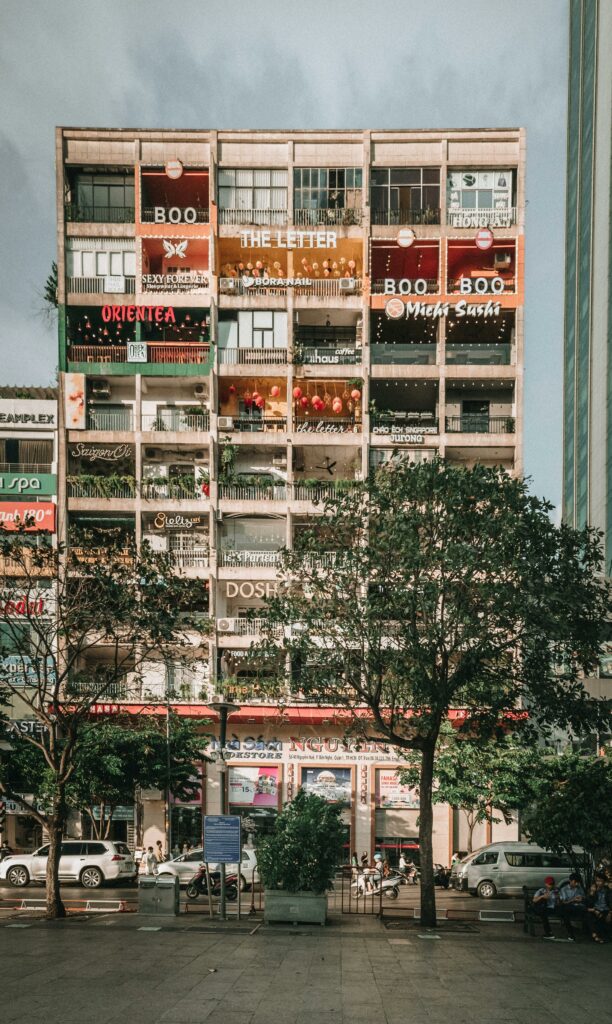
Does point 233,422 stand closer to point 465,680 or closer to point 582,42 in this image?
point 465,680

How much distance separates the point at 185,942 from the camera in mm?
19141

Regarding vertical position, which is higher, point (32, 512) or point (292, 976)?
point (32, 512)

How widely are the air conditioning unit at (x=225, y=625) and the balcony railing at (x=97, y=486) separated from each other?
6.95 metres

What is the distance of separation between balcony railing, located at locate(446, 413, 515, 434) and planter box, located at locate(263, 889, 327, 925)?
87.8 ft

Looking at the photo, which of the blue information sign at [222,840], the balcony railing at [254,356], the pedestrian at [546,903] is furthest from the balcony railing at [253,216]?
the pedestrian at [546,903]

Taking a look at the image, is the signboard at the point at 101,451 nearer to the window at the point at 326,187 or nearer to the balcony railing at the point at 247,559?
the balcony railing at the point at 247,559

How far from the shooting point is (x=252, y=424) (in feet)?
151

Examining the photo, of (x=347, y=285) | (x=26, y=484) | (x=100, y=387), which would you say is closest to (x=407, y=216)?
(x=347, y=285)

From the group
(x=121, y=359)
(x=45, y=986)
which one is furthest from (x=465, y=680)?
(x=121, y=359)

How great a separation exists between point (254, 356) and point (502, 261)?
12.7m

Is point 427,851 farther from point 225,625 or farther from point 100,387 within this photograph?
point 100,387

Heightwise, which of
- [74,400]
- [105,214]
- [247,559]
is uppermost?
[105,214]

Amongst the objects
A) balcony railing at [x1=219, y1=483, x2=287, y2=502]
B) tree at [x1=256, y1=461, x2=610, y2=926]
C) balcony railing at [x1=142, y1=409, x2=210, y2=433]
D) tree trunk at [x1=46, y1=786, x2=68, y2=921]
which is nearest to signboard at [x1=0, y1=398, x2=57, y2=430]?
balcony railing at [x1=142, y1=409, x2=210, y2=433]

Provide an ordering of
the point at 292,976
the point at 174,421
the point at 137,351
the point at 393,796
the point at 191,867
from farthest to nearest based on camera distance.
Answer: the point at 174,421 < the point at 137,351 < the point at 393,796 < the point at 191,867 < the point at 292,976
